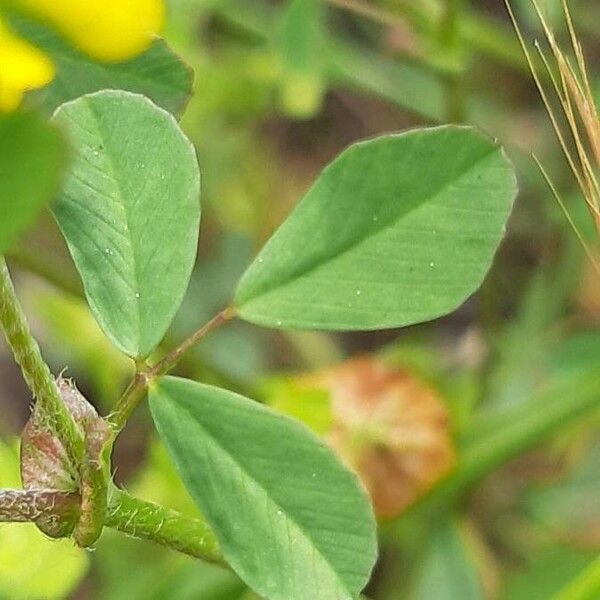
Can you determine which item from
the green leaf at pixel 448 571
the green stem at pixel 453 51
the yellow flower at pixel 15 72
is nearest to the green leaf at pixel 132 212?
the yellow flower at pixel 15 72

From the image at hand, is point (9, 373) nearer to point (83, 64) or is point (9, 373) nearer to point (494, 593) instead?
point (494, 593)

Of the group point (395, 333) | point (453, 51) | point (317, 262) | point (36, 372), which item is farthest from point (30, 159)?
point (395, 333)

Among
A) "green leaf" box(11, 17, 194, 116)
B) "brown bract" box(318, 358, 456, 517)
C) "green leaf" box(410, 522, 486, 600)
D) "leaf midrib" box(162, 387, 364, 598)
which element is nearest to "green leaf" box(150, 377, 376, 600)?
"leaf midrib" box(162, 387, 364, 598)

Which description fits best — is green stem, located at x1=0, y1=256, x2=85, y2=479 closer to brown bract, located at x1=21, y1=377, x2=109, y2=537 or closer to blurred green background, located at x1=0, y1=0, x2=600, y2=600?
brown bract, located at x1=21, y1=377, x2=109, y2=537

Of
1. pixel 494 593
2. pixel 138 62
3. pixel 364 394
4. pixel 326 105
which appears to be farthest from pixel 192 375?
pixel 326 105

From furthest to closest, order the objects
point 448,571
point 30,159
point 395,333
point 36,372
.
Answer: point 395,333 → point 448,571 → point 36,372 → point 30,159

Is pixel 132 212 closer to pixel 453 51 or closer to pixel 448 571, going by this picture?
pixel 453 51

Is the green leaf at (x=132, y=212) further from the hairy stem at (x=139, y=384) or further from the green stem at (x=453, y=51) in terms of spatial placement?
the green stem at (x=453, y=51)
